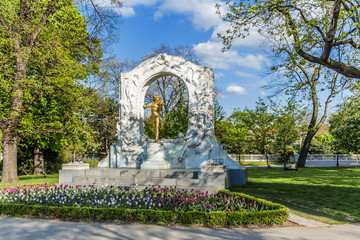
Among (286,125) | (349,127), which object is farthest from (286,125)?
(349,127)

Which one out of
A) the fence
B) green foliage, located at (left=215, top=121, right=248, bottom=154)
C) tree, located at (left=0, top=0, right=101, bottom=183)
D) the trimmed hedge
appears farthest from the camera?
the fence

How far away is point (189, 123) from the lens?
39.9 ft

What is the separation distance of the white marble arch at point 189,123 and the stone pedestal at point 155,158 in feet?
0.84

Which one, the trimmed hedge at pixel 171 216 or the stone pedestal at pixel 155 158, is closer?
the trimmed hedge at pixel 171 216

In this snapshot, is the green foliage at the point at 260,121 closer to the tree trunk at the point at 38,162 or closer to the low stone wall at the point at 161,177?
the low stone wall at the point at 161,177

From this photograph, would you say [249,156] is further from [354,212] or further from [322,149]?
[354,212]

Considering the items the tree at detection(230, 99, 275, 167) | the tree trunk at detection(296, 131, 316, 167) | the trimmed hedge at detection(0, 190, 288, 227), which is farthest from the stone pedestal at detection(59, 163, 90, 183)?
the tree trunk at detection(296, 131, 316, 167)

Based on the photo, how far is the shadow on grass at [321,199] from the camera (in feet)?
22.5

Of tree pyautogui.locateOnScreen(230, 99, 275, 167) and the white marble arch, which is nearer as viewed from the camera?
the white marble arch

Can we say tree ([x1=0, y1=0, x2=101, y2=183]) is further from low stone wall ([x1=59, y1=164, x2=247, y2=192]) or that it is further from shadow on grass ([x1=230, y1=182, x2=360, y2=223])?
shadow on grass ([x1=230, y1=182, x2=360, y2=223])

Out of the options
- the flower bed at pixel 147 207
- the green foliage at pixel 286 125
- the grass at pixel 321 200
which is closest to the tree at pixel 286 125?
the green foliage at pixel 286 125

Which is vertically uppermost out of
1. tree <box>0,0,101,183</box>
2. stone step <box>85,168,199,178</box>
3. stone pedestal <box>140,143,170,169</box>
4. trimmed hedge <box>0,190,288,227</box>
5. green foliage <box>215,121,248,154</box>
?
tree <box>0,0,101,183</box>

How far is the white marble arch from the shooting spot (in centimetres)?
1173

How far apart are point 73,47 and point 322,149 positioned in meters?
34.0
